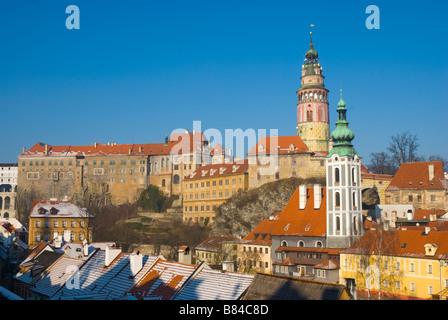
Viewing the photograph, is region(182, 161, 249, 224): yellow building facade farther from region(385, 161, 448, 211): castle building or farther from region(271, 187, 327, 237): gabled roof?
region(271, 187, 327, 237): gabled roof

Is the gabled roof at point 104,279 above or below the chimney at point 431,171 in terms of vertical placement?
below

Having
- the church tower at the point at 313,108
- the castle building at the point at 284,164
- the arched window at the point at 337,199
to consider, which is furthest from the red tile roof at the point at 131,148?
the arched window at the point at 337,199

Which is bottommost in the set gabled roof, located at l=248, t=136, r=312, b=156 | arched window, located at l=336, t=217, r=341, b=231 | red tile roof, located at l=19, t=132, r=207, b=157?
arched window, located at l=336, t=217, r=341, b=231

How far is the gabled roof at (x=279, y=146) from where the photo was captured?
7181 centimetres

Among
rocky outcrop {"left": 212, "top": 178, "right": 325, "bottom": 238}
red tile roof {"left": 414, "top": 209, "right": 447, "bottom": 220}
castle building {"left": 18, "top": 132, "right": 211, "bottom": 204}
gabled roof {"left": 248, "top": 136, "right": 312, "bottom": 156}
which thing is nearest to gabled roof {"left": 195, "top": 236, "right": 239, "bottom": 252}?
rocky outcrop {"left": 212, "top": 178, "right": 325, "bottom": 238}

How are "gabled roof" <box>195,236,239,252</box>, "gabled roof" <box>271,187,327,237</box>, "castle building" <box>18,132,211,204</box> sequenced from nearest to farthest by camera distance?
"gabled roof" <box>271,187,327,237</box> < "gabled roof" <box>195,236,239,252</box> < "castle building" <box>18,132,211,204</box>

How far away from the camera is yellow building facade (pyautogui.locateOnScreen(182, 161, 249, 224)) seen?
73.0 m

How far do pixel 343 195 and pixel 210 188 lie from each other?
33.2 meters

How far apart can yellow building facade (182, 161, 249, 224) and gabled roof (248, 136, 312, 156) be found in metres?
2.98

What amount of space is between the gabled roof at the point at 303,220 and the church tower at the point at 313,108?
96.2 feet

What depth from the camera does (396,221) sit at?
171ft

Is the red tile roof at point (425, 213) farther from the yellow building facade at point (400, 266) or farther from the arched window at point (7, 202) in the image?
the arched window at point (7, 202)
